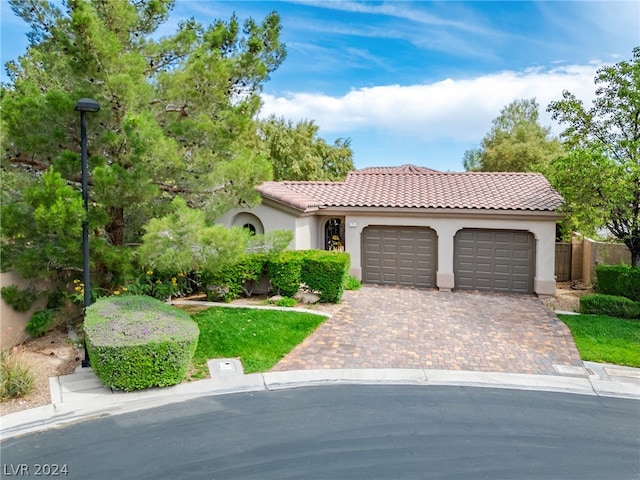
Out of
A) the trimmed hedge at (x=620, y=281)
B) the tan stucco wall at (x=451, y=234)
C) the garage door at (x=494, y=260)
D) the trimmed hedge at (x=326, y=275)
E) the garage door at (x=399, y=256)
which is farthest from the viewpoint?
the garage door at (x=399, y=256)

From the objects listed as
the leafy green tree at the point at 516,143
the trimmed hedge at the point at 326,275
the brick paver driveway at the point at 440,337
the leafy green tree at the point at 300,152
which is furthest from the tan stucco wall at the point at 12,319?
the leafy green tree at the point at 516,143

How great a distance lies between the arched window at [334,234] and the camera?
18.3 m

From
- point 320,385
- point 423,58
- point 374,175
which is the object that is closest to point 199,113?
point 320,385

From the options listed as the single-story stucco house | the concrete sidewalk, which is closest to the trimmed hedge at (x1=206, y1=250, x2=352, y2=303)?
the single-story stucco house

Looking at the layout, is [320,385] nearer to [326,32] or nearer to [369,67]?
[326,32]

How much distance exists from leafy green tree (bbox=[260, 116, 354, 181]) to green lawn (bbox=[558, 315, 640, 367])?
22062 millimetres

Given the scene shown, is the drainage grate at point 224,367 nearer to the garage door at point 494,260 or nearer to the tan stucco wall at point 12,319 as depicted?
the tan stucco wall at point 12,319

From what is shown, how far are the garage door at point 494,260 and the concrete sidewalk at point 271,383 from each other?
6.53m

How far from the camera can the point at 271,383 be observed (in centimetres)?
767

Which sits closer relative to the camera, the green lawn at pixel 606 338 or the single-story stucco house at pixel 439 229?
Result: the green lawn at pixel 606 338

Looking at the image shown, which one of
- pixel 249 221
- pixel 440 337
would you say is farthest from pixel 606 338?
pixel 249 221

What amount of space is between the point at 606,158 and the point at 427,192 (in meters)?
6.02

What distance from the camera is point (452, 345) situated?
31.6 feet

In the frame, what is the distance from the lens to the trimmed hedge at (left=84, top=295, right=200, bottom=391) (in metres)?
7.02
